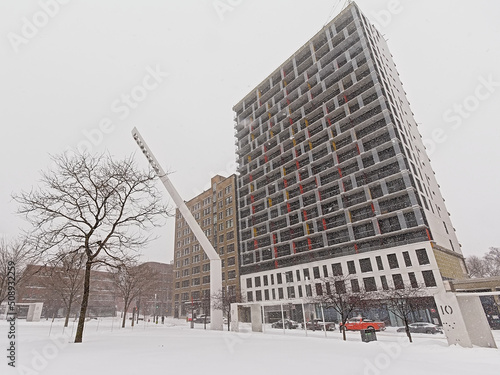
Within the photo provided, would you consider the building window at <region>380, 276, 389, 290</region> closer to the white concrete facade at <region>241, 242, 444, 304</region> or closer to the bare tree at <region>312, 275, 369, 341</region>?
the white concrete facade at <region>241, 242, 444, 304</region>

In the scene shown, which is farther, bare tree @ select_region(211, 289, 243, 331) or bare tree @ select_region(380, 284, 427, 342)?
bare tree @ select_region(211, 289, 243, 331)

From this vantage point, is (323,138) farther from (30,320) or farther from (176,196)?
(30,320)

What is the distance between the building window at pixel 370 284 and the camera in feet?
121

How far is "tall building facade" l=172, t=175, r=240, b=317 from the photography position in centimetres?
6262

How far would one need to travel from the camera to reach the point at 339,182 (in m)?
44.7

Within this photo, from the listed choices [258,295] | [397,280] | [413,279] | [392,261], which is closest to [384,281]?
[397,280]

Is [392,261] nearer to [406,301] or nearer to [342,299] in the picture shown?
[342,299]

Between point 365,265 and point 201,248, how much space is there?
42335 mm

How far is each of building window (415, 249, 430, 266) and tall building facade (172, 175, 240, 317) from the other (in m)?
34.9

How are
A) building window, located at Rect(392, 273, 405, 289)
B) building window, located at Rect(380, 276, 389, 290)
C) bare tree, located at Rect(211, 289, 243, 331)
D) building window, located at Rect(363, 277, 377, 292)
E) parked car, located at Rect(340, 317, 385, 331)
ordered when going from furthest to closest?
building window, located at Rect(363, 277, 377, 292) → building window, located at Rect(380, 276, 389, 290) → building window, located at Rect(392, 273, 405, 289) → bare tree, located at Rect(211, 289, 243, 331) → parked car, located at Rect(340, 317, 385, 331)

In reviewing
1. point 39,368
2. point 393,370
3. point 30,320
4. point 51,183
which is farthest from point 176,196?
point 30,320

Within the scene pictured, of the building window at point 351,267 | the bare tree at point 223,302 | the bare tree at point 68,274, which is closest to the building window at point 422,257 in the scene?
the building window at point 351,267

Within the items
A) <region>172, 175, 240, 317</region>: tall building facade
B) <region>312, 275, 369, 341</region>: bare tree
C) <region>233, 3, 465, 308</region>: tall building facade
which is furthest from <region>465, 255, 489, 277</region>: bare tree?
<region>172, 175, 240, 317</region>: tall building facade

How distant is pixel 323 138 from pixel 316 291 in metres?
26.4
